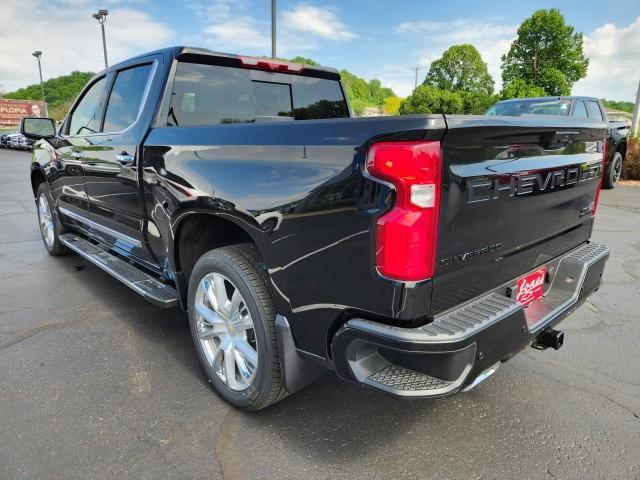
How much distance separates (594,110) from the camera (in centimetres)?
971

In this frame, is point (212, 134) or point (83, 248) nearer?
point (212, 134)

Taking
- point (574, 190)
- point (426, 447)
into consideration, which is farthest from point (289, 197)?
point (574, 190)

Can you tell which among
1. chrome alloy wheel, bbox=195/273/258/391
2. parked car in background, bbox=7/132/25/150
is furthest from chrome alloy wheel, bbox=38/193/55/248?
parked car in background, bbox=7/132/25/150

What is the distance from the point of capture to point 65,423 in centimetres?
237

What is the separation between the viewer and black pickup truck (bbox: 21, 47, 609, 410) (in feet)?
5.43

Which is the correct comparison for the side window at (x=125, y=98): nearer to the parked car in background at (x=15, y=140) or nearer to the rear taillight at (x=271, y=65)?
the rear taillight at (x=271, y=65)

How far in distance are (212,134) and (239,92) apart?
104cm

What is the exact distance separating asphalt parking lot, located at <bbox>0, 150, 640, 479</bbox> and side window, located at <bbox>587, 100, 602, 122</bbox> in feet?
24.7

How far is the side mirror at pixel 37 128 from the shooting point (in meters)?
4.67

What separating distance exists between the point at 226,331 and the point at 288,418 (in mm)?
569

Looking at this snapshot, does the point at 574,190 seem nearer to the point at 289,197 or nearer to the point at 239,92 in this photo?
the point at 289,197

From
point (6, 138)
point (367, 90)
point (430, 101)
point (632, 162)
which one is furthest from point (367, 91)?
point (632, 162)

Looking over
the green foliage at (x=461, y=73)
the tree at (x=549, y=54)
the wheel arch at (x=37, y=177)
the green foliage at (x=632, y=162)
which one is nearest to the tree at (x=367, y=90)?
the green foliage at (x=461, y=73)

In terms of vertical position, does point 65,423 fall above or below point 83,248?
below
